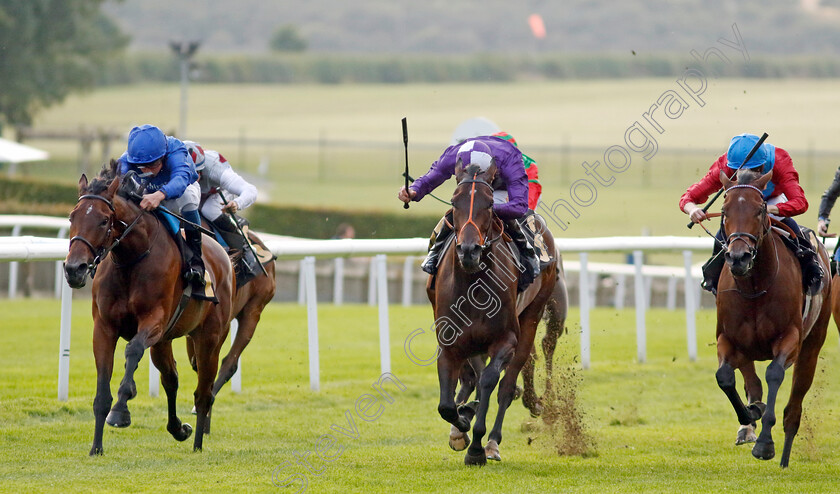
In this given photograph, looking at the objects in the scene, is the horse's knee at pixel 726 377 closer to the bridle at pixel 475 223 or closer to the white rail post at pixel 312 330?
the bridle at pixel 475 223

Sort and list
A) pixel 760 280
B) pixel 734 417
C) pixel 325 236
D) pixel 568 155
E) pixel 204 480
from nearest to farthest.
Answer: pixel 204 480
pixel 760 280
pixel 734 417
pixel 325 236
pixel 568 155

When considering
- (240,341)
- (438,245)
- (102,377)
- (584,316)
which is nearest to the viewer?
(102,377)

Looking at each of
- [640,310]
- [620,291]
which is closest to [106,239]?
[640,310]

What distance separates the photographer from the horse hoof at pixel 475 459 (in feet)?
20.2

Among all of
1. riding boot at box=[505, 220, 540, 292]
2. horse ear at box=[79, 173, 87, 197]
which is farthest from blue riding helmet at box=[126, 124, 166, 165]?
riding boot at box=[505, 220, 540, 292]

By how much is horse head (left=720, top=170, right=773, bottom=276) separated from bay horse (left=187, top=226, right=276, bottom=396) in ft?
10.3

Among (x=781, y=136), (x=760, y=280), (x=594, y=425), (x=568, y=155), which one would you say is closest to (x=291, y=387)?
(x=594, y=425)

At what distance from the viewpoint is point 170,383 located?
6.67 m

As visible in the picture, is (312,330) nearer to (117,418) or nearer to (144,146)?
(144,146)

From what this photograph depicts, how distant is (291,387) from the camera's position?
886cm

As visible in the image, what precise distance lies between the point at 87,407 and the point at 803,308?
4.53 meters

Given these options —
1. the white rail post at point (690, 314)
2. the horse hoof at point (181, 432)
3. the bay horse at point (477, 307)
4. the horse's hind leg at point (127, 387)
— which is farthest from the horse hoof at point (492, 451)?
the white rail post at point (690, 314)

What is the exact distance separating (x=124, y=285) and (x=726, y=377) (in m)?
3.22

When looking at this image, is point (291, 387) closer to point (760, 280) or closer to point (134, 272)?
point (134, 272)
